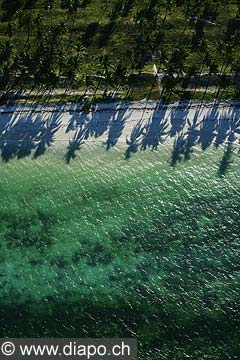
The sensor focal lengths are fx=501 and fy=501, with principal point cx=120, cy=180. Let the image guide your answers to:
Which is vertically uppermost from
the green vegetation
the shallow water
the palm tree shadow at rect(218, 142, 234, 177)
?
the green vegetation

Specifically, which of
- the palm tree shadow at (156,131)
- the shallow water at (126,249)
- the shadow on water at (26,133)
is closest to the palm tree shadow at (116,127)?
the shallow water at (126,249)

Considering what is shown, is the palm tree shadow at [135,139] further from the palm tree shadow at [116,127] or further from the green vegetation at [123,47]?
the green vegetation at [123,47]

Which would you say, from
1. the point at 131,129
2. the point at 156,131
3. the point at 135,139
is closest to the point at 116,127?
the point at 131,129

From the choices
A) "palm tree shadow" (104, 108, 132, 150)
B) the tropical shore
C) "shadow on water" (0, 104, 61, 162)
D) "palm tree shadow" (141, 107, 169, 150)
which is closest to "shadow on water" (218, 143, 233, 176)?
the tropical shore

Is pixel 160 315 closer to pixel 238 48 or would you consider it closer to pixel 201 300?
pixel 201 300

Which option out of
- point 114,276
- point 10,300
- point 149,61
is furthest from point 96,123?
point 10,300

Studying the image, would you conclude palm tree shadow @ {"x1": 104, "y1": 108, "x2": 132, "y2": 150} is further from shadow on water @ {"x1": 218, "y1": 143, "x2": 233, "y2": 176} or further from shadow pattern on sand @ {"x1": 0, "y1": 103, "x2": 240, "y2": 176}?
shadow on water @ {"x1": 218, "y1": 143, "x2": 233, "y2": 176}

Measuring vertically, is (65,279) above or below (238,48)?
below
